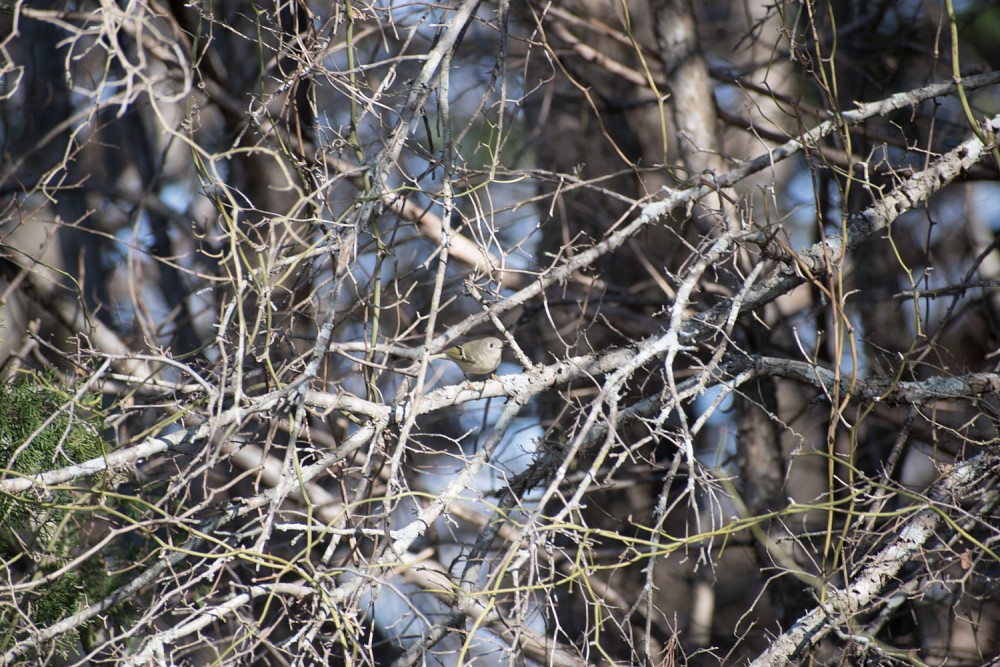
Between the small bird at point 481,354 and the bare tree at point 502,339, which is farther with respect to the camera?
the small bird at point 481,354

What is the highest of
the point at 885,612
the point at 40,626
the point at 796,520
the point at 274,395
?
the point at 274,395

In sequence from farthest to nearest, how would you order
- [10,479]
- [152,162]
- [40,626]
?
[152,162] → [40,626] → [10,479]

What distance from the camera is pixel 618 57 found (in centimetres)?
571

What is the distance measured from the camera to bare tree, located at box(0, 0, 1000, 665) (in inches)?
96.7

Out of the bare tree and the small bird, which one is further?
the small bird

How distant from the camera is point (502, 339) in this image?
199 inches

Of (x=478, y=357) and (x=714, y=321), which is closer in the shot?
(x=714, y=321)

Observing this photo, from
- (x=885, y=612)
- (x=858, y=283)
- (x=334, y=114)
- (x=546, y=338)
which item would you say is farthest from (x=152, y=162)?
(x=885, y=612)

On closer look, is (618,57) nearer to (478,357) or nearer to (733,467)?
(478,357)

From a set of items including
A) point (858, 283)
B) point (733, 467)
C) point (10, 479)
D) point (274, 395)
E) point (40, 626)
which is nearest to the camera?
point (274, 395)

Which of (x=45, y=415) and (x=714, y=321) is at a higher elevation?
(x=714, y=321)

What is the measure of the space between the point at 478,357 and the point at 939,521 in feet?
7.63

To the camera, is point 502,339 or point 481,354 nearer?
point 481,354

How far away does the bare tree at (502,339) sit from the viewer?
2.46 metres
